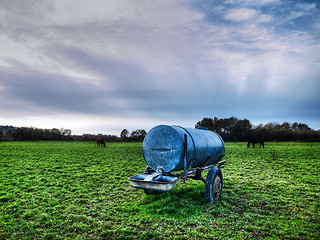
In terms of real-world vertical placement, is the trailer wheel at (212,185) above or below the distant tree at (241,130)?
below

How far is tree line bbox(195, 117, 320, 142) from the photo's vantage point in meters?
81.1

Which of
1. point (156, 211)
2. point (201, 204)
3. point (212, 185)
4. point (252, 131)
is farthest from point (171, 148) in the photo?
point (252, 131)

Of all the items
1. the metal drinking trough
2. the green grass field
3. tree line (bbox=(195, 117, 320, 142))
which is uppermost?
tree line (bbox=(195, 117, 320, 142))

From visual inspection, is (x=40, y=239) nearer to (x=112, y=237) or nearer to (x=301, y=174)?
(x=112, y=237)

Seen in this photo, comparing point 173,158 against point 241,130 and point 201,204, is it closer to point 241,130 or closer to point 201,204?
point 201,204

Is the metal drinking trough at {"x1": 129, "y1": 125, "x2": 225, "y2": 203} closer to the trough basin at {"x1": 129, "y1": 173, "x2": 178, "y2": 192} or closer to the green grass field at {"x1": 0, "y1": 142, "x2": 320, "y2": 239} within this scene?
the trough basin at {"x1": 129, "y1": 173, "x2": 178, "y2": 192}

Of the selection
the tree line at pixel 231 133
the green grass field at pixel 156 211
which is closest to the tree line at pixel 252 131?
the tree line at pixel 231 133

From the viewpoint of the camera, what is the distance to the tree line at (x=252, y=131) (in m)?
81.1

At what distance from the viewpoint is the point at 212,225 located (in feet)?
18.7

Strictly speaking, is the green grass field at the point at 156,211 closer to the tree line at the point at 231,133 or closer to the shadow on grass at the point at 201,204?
the shadow on grass at the point at 201,204

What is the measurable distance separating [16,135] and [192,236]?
11543 centimetres

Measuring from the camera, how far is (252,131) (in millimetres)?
90438

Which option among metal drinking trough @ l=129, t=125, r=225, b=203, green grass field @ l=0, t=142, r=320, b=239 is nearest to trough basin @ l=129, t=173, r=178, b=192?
metal drinking trough @ l=129, t=125, r=225, b=203

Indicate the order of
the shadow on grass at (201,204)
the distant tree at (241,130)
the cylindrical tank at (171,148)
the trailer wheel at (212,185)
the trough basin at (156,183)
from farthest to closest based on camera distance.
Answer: the distant tree at (241,130) < the trailer wheel at (212,185) < the cylindrical tank at (171,148) < the shadow on grass at (201,204) < the trough basin at (156,183)
